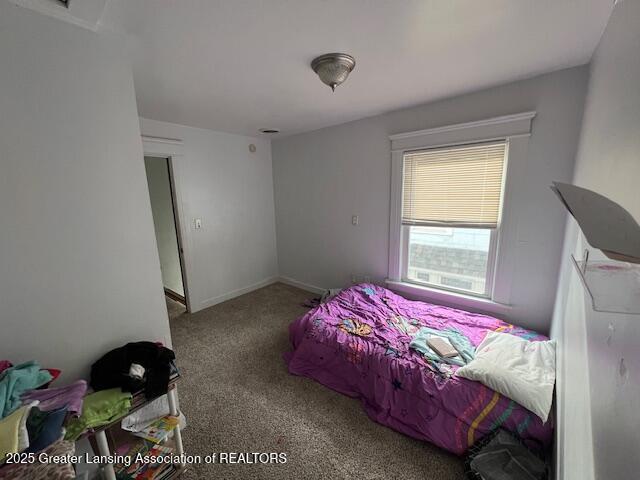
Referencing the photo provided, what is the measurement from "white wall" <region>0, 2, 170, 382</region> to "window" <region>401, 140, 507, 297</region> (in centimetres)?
233

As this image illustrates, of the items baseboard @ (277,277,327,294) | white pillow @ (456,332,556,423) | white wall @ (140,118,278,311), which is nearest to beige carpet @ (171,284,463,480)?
white pillow @ (456,332,556,423)

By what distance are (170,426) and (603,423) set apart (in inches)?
69.5

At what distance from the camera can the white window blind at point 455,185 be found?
2.20m

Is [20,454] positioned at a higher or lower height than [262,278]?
higher

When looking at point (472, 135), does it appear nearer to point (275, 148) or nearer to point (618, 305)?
point (618, 305)

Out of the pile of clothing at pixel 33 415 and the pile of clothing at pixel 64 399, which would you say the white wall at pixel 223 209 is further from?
the pile of clothing at pixel 33 415

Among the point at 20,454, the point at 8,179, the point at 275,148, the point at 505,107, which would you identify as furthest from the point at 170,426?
the point at 275,148

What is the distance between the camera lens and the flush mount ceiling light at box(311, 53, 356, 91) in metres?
1.52

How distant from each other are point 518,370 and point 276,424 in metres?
1.57

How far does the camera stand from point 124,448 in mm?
1333

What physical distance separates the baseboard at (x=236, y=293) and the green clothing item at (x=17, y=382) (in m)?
2.39

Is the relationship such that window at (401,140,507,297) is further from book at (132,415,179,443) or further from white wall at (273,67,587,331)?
book at (132,415,179,443)

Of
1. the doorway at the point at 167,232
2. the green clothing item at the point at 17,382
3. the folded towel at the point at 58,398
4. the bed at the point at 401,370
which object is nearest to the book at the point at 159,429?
the folded towel at the point at 58,398

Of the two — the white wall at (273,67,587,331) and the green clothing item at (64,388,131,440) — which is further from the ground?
the white wall at (273,67,587,331)
